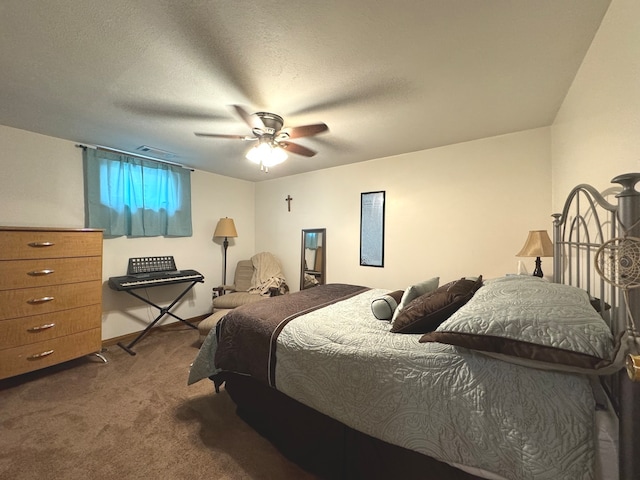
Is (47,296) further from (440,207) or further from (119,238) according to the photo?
(440,207)

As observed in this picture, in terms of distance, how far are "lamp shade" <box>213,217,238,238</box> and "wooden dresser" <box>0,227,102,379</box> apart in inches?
60.4

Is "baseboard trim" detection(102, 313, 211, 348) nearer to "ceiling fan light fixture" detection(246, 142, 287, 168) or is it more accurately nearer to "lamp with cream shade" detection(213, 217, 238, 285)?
"lamp with cream shade" detection(213, 217, 238, 285)

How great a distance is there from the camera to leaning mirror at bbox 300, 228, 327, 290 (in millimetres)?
3922

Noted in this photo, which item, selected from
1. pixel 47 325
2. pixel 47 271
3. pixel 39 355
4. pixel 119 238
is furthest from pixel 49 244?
pixel 39 355

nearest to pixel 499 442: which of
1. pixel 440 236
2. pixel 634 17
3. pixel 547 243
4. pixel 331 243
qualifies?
pixel 634 17

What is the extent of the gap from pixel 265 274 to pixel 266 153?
7.84ft

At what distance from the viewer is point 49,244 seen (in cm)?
235

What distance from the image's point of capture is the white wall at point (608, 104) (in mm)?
995

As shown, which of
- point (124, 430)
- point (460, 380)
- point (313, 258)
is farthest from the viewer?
point (313, 258)

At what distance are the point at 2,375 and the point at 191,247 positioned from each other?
7.19 feet

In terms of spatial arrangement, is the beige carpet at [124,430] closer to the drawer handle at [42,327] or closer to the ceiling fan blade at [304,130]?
the drawer handle at [42,327]

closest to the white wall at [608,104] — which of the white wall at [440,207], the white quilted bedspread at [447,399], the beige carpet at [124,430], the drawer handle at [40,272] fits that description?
the white wall at [440,207]

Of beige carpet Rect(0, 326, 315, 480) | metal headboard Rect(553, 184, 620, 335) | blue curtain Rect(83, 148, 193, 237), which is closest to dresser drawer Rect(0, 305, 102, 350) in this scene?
beige carpet Rect(0, 326, 315, 480)

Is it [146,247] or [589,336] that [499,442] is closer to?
[589,336]
